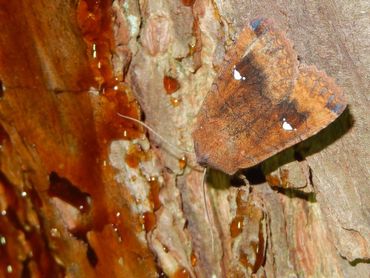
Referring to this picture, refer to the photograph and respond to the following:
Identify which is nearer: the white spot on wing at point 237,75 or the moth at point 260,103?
the moth at point 260,103

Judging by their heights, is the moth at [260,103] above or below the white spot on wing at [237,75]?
below

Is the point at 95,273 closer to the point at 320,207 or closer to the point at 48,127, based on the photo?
the point at 48,127

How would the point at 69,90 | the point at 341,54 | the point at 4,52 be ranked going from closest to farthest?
the point at 341,54 < the point at 4,52 < the point at 69,90

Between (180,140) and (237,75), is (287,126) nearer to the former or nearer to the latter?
(237,75)

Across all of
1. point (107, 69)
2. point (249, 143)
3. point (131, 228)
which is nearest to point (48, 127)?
point (107, 69)

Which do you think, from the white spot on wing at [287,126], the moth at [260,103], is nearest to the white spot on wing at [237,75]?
the moth at [260,103]

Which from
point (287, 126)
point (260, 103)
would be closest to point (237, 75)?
point (260, 103)

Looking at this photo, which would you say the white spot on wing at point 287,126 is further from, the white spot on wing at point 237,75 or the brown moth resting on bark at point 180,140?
the white spot on wing at point 237,75

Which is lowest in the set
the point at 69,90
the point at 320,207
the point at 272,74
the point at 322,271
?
the point at 322,271
